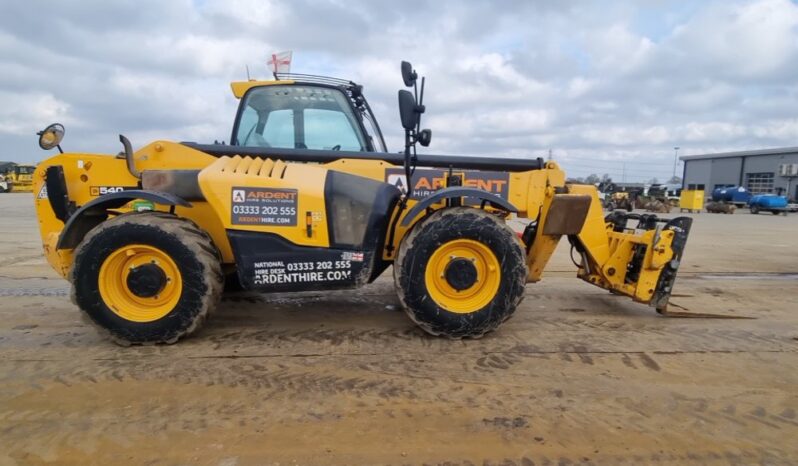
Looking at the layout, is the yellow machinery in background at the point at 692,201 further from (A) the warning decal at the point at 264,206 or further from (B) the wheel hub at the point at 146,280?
(B) the wheel hub at the point at 146,280

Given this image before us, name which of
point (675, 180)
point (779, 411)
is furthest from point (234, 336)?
point (675, 180)

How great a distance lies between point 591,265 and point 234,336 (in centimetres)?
342

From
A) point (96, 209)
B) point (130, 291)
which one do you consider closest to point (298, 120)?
point (96, 209)

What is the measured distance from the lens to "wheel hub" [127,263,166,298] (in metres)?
3.70

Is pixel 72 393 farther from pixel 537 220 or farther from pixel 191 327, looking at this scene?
pixel 537 220

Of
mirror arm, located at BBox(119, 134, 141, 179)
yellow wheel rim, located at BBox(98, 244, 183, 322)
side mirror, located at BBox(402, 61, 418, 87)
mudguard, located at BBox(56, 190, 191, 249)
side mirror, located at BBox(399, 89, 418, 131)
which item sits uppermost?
side mirror, located at BBox(402, 61, 418, 87)

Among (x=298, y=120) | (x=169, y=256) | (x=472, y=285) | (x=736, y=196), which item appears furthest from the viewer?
(x=736, y=196)

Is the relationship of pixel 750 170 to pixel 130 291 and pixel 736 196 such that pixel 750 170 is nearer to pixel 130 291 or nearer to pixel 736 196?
pixel 736 196

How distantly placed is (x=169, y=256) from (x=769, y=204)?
40077 millimetres

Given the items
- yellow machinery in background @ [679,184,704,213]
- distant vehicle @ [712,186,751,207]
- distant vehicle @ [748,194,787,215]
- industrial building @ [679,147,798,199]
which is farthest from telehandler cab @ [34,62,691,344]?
industrial building @ [679,147,798,199]

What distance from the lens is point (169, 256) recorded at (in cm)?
368

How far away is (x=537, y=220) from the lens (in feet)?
15.3

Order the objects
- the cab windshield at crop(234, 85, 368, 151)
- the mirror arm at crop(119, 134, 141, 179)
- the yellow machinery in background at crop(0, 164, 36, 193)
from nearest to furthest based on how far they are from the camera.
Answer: the mirror arm at crop(119, 134, 141, 179), the cab windshield at crop(234, 85, 368, 151), the yellow machinery in background at crop(0, 164, 36, 193)

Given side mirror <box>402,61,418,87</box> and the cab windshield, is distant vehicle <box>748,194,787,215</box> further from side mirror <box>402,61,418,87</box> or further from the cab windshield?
side mirror <box>402,61,418,87</box>
